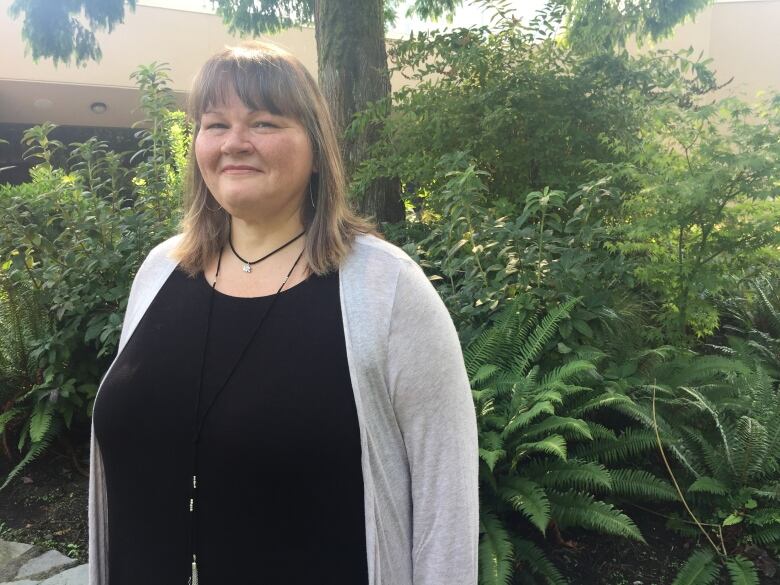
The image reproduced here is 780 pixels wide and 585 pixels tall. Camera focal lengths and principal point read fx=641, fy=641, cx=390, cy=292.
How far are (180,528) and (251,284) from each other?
61 cm

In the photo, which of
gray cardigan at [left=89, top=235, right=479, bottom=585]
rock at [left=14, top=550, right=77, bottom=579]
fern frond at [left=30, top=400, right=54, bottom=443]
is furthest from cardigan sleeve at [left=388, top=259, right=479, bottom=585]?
fern frond at [left=30, top=400, right=54, bottom=443]

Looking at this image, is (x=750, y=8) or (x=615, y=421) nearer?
(x=615, y=421)

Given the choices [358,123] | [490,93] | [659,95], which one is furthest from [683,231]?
[358,123]

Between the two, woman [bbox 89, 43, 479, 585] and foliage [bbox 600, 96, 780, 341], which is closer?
woman [bbox 89, 43, 479, 585]

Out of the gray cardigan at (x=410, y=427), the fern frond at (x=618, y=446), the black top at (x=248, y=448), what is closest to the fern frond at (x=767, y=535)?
the fern frond at (x=618, y=446)

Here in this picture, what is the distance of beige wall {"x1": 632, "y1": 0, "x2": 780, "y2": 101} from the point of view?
16.3 metres

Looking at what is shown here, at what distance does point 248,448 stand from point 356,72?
4.99 m

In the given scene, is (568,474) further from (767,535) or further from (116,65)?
(116,65)

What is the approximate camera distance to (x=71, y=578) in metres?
3.00

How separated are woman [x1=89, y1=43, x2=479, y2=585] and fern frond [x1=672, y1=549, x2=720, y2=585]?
1644 mm

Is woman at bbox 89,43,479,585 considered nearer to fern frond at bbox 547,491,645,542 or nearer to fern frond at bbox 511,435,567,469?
fern frond at bbox 511,435,567,469

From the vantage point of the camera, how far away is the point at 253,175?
1531 mm

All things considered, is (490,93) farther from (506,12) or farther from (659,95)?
(659,95)

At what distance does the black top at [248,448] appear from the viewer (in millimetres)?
1425
